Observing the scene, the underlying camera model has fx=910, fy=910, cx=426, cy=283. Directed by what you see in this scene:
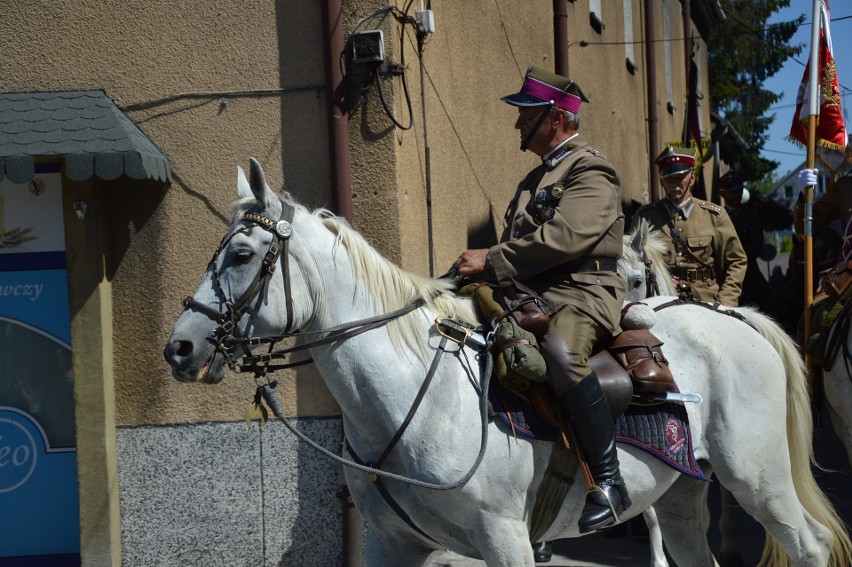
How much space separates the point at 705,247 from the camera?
682 cm

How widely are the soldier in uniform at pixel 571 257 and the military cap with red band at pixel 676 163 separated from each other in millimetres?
2964

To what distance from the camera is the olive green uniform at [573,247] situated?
3731 mm

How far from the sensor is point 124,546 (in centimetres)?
622

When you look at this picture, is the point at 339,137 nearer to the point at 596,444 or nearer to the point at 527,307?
the point at 527,307

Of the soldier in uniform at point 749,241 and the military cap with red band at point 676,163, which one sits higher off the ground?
the military cap with red band at point 676,163

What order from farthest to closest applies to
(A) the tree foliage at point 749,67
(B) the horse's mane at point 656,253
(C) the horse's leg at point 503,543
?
(A) the tree foliage at point 749,67, (B) the horse's mane at point 656,253, (C) the horse's leg at point 503,543

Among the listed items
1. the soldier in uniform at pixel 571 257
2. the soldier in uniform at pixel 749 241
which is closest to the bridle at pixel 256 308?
the soldier in uniform at pixel 571 257

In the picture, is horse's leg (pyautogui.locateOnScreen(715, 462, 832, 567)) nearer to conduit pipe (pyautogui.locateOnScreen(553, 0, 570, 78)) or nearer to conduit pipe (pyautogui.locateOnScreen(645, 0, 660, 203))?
conduit pipe (pyautogui.locateOnScreen(553, 0, 570, 78))

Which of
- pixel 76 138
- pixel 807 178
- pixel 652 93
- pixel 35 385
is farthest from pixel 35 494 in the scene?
pixel 652 93

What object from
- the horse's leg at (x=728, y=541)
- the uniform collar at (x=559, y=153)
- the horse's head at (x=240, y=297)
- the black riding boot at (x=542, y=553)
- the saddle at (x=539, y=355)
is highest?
the uniform collar at (x=559, y=153)

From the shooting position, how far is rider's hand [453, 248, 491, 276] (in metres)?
3.87

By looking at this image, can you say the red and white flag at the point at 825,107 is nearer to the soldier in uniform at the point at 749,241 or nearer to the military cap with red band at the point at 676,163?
the military cap with red band at the point at 676,163

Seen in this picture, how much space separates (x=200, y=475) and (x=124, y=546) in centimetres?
73

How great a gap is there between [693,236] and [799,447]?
2.47m
